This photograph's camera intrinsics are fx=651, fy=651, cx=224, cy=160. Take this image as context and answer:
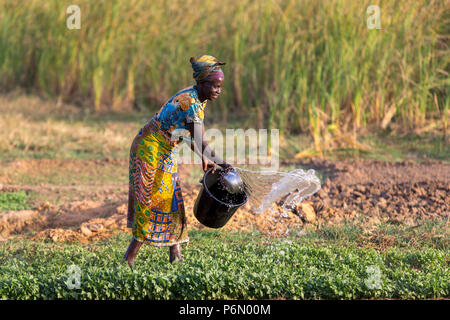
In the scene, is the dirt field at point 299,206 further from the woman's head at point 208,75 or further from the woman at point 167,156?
the woman's head at point 208,75

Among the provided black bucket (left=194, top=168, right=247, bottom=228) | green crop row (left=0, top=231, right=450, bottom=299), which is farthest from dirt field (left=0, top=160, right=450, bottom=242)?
black bucket (left=194, top=168, right=247, bottom=228)

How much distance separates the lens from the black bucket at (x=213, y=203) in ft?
13.0

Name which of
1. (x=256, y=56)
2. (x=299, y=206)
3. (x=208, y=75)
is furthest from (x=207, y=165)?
(x=256, y=56)

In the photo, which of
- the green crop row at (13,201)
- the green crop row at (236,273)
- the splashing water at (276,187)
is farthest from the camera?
the green crop row at (13,201)

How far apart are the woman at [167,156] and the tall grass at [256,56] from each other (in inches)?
150

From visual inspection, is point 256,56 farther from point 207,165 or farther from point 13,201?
point 207,165

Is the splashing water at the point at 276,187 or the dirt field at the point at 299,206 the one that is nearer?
the splashing water at the point at 276,187

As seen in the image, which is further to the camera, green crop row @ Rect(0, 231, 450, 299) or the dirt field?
the dirt field

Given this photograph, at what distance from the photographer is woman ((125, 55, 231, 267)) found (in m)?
Result: 3.82

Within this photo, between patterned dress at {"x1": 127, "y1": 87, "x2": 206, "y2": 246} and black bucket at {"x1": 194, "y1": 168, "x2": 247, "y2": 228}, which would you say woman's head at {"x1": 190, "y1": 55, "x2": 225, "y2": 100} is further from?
black bucket at {"x1": 194, "y1": 168, "x2": 247, "y2": 228}

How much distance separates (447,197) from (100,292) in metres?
3.31

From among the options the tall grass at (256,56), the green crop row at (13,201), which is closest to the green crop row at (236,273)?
the green crop row at (13,201)

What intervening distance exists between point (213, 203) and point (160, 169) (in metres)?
0.38

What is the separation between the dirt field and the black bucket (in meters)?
1.16
